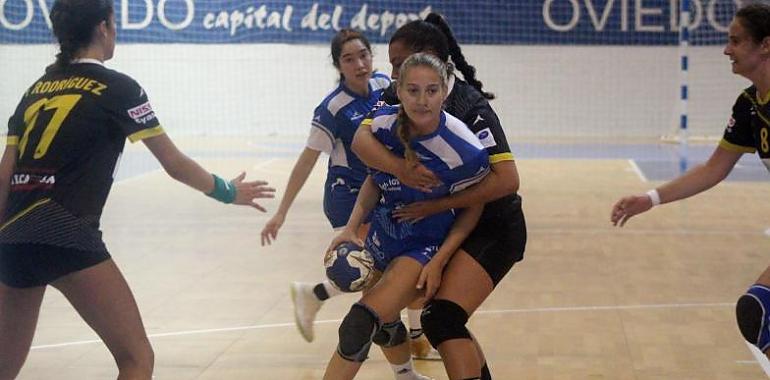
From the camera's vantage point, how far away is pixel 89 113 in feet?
13.1

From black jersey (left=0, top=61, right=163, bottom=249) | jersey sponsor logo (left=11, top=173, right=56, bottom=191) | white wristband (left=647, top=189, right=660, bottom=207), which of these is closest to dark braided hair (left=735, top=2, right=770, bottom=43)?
white wristband (left=647, top=189, right=660, bottom=207)

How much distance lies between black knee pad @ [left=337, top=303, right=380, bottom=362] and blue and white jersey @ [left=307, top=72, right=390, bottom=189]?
1.81m

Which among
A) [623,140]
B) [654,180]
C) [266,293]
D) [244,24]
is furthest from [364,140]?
[623,140]

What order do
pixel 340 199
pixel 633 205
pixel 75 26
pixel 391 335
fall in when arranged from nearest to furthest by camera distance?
pixel 75 26 < pixel 633 205 < pixel 391 335 < pixel 340 199

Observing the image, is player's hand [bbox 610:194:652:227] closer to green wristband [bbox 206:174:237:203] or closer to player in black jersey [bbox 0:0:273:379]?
green wristband [bbox 206:174:237:203]

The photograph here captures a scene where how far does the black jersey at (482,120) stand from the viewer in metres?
4.53

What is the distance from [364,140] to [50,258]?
4.03 ft

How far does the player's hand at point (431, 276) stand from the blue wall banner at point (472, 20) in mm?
15315

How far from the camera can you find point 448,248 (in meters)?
4.50

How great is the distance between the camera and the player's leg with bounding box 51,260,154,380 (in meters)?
4.03

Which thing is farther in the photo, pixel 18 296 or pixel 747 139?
pixel 747 139

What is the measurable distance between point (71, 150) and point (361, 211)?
119 centimetres

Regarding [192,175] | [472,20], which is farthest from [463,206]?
[472,20]

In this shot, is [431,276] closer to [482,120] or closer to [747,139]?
[482,120]
